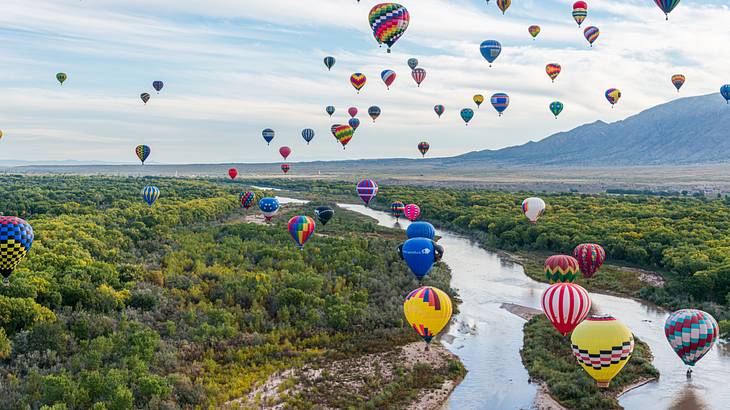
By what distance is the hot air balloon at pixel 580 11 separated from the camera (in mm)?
68331

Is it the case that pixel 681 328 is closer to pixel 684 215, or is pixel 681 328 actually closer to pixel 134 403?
pixel 134 403

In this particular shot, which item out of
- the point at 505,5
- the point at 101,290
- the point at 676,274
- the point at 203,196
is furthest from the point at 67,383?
the point at 203,196

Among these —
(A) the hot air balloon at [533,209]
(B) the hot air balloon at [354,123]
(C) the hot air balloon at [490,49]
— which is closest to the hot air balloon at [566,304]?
(A) the hot air balloon at [533,209]

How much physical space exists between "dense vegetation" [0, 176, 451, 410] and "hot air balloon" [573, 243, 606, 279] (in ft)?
28.5

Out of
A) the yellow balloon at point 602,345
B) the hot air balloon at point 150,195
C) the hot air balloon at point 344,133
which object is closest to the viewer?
the yellow balloon at point 602,345

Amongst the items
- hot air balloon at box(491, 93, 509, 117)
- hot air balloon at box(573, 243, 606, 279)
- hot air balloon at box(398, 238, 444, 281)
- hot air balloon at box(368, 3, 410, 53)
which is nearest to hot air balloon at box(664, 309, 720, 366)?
hot air balloon at box(398, 238, 444, 281)

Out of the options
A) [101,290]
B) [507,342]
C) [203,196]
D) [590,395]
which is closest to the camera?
[590,395]

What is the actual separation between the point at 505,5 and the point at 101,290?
52006mm

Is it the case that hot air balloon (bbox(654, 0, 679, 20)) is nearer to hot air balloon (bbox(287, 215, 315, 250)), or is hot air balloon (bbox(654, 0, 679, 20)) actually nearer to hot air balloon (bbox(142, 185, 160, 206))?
hot air balloon (bbox(287, 215, 315, 250))

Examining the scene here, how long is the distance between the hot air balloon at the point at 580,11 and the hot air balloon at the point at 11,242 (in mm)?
61870

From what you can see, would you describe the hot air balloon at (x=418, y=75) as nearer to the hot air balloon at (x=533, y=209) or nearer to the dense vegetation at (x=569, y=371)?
the hot air balloon at (x=533, y=209)

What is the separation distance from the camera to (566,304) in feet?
81.0

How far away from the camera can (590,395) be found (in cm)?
2175

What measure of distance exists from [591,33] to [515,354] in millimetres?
54952
